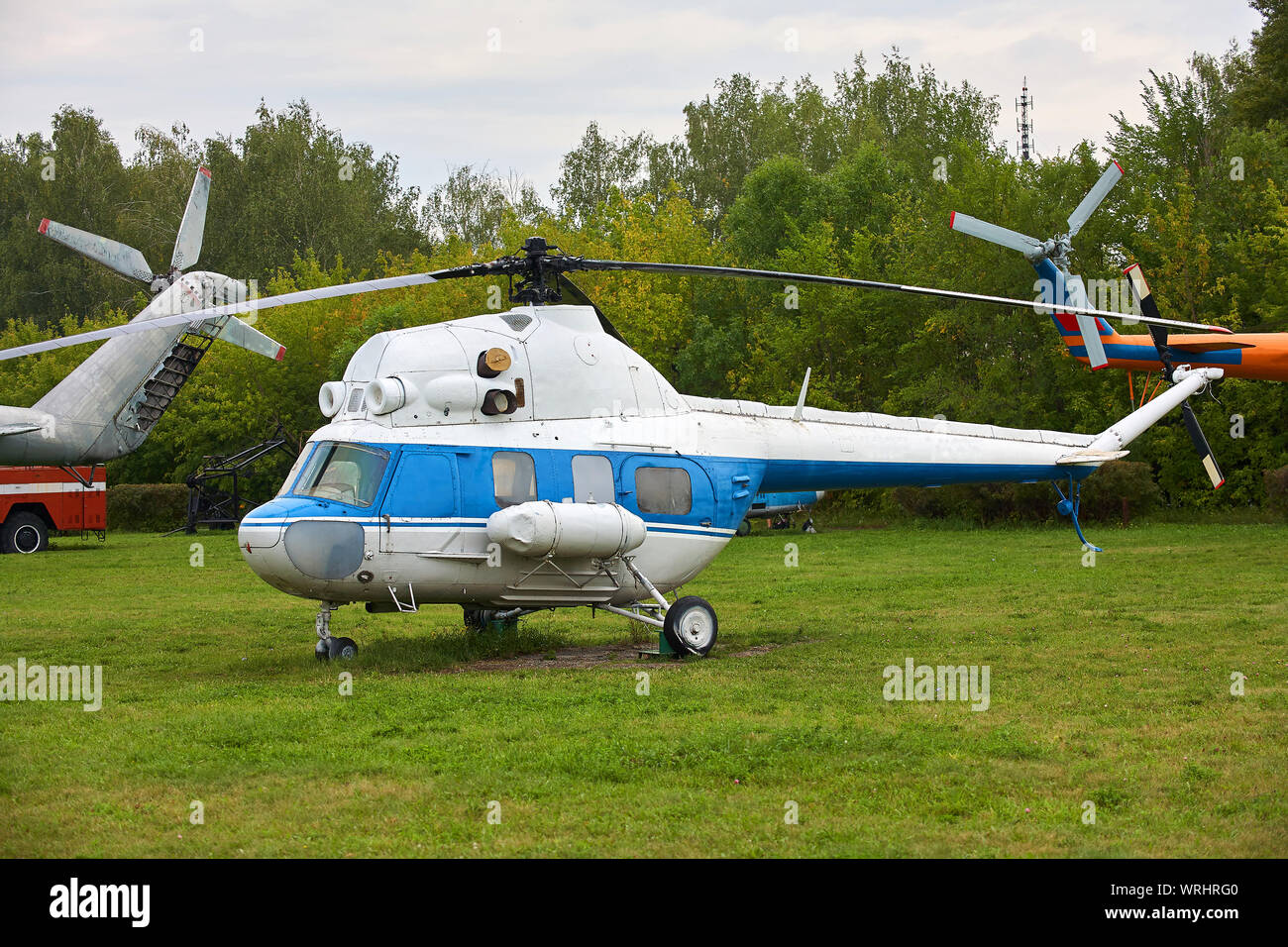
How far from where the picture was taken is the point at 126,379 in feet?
122

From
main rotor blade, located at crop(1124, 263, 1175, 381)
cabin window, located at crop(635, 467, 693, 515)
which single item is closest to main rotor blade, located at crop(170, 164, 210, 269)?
cabin window, located at crop(635, 467, 693, 515)

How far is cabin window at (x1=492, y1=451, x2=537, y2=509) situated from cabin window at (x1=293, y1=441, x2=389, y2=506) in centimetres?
133

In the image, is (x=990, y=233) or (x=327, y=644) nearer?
(x=327, y=644)

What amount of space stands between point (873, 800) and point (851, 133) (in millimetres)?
64762

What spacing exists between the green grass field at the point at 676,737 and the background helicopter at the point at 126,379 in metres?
16.4

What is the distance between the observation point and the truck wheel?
35750mm

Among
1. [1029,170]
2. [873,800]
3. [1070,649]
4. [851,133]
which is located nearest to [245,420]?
[1029,170]

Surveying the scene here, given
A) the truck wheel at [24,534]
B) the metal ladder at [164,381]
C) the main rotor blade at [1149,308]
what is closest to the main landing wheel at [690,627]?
the main rotor blade at [1149,308]

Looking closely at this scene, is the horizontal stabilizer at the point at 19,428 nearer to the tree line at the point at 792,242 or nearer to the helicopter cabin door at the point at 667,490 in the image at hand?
the tree line at the point at 792,242

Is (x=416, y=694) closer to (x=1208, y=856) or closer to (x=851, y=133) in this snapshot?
(x=1208, y=856)

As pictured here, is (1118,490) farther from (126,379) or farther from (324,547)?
(126,379)

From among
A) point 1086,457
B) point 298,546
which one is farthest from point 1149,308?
point 298,546

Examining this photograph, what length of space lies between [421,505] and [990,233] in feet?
41.3

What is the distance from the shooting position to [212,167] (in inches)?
2805
